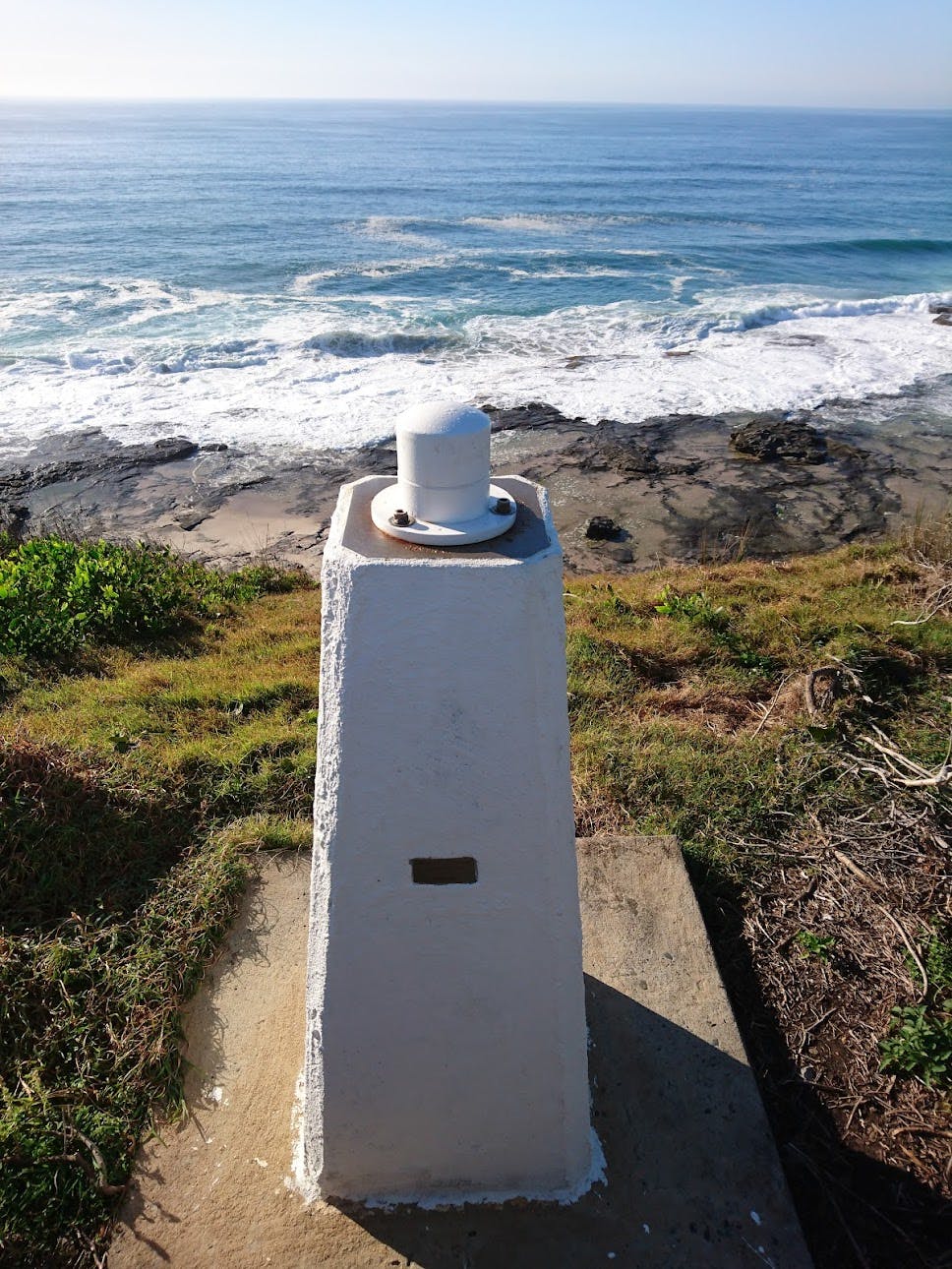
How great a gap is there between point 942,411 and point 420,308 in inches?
523

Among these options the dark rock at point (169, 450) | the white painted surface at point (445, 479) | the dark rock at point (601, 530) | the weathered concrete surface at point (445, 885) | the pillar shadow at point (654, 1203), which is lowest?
the dark rock at point (601, 530)

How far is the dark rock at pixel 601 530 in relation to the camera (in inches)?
445

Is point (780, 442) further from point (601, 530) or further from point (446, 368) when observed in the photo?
point (446, 368)

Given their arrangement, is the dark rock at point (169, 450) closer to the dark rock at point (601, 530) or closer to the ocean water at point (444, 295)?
the ocean water at point (444, 295)

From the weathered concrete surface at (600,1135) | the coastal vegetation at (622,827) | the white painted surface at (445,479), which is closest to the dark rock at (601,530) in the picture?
the coastal vegetation at (622,827)

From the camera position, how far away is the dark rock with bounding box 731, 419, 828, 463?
44.6 ft

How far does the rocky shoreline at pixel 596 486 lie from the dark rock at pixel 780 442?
0.03 metres

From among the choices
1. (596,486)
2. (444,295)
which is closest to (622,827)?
(596,486)

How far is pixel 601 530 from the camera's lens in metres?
11.3

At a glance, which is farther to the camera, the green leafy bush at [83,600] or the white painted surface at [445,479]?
the green leafy bush at [83,600]

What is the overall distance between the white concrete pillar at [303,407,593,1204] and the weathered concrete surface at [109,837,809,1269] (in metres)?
0.12

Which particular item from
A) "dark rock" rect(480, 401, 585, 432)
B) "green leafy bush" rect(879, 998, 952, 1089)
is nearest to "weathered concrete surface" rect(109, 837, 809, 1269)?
"green leafy bush" rect(879, 998, 952, 1089)

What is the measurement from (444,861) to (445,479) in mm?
982

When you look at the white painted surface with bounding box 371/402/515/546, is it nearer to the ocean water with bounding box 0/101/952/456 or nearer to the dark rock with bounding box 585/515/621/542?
the dark rock with bounding box 585/515/621/542
